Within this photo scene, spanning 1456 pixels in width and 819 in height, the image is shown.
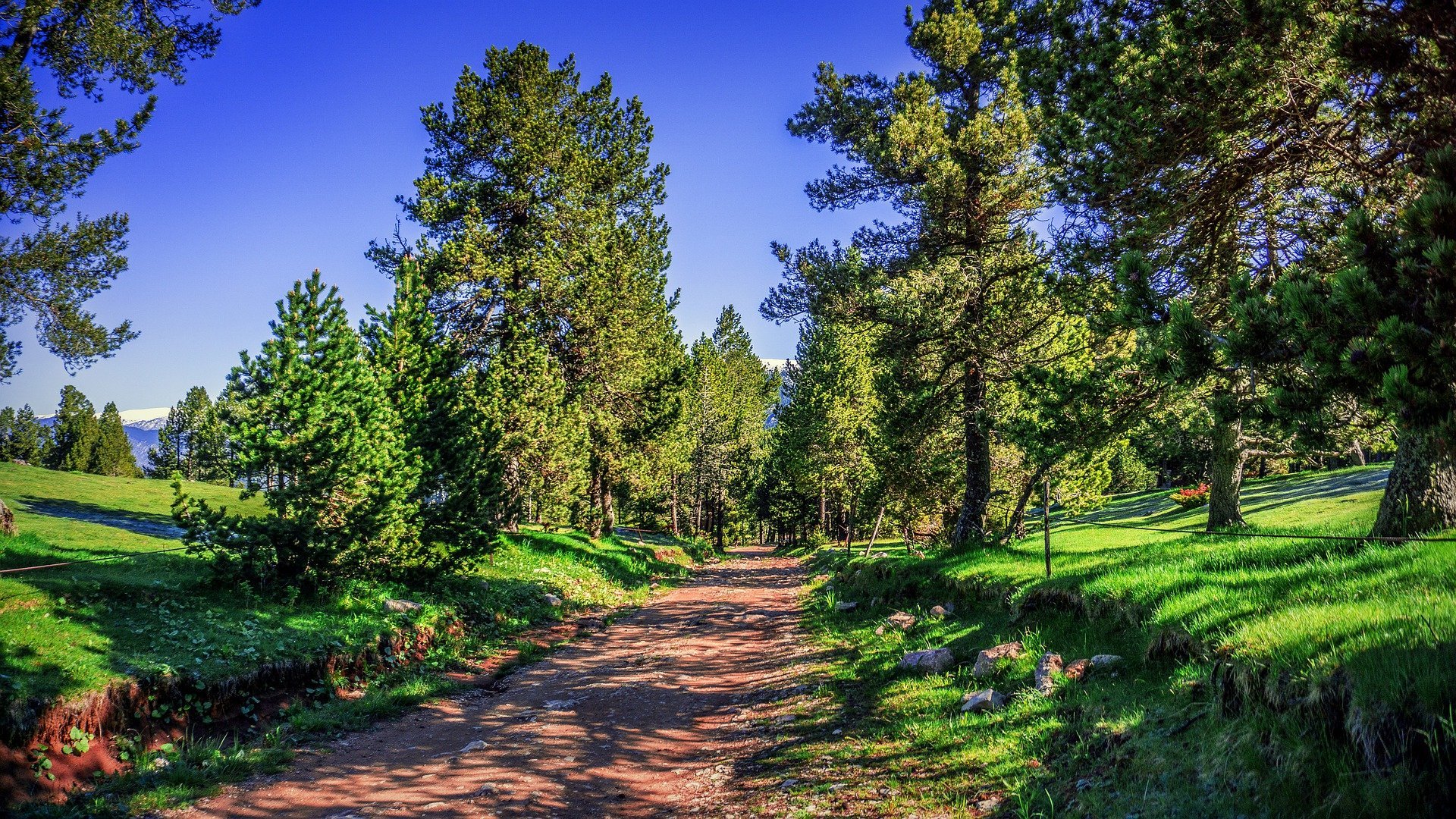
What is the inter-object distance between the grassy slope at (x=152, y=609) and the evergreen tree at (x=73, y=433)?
200 ft

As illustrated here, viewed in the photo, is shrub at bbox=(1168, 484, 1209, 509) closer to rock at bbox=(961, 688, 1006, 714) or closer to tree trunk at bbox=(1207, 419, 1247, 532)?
tree trunk at bbox=(1207, 419, 1247, 532)

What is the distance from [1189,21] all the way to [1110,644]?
6.55m

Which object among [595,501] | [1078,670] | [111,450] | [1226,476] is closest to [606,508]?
[595,501]

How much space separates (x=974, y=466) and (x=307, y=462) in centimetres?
1399

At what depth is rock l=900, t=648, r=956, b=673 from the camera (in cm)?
837

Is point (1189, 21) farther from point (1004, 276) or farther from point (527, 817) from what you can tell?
point (527, 817)

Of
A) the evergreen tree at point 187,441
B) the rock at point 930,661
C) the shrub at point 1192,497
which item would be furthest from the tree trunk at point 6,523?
the evergreen tree at point 187,441

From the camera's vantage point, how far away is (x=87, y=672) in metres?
6.95

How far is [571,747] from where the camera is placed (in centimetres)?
741

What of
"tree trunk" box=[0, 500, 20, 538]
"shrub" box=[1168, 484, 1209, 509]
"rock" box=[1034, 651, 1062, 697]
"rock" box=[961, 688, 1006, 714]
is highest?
"tree trunk" box=[0, 500, 20, 538]

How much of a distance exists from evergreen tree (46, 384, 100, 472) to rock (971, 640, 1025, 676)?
84660 mm

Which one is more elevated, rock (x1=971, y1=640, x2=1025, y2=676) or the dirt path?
rock (x1=971, y1=640, x2=1025, y2=676)

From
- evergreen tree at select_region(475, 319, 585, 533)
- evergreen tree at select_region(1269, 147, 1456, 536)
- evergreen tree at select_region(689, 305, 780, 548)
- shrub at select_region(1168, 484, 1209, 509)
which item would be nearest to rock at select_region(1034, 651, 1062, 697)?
evergreen tree at select_region(1269, 147, 1456, 536)

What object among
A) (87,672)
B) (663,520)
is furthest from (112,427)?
(87,672)
